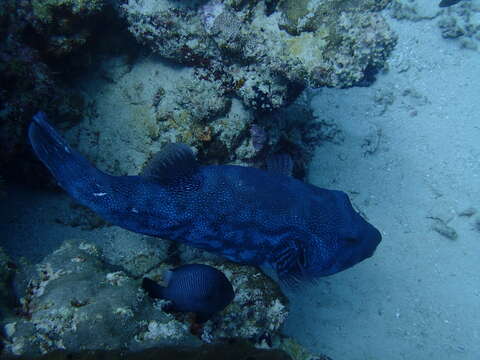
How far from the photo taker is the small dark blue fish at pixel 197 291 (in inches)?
130

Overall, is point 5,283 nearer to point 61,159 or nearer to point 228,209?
point 61,159

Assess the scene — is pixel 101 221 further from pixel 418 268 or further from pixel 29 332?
pixel 418 268

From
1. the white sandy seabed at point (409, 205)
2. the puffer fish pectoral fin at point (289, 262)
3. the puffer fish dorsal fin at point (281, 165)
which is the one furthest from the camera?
the white sandy seabed at point (409, 205)

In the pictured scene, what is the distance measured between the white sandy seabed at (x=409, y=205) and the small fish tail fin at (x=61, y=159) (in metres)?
3.81

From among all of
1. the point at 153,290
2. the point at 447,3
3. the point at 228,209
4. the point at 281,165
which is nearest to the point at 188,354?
the point at 153,290

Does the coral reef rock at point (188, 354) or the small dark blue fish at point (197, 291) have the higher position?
the coral reef rock at point (188, 354)

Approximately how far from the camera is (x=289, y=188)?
3.70m

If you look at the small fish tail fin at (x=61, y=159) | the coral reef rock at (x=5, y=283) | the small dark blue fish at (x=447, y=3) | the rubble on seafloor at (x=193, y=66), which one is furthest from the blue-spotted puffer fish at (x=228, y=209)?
the small dark blue fish at (x=447, y=3)

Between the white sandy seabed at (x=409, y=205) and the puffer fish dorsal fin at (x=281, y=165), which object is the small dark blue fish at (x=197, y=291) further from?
the white sandy seabed at (x=409, y=205)

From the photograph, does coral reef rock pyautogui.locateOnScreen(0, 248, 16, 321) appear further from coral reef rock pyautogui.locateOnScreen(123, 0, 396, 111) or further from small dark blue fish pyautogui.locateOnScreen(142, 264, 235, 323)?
coral reef rock pyautogui.locateOnScreen(123, 0, 396, 111)

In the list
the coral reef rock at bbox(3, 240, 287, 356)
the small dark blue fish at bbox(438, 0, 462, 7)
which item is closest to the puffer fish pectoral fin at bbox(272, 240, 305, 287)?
the coral reef rock at bbox(3, 240, 287, 356)

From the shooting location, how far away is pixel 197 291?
3.29 meters

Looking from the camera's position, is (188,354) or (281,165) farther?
(281,165)

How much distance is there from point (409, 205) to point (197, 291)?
16.8ft
